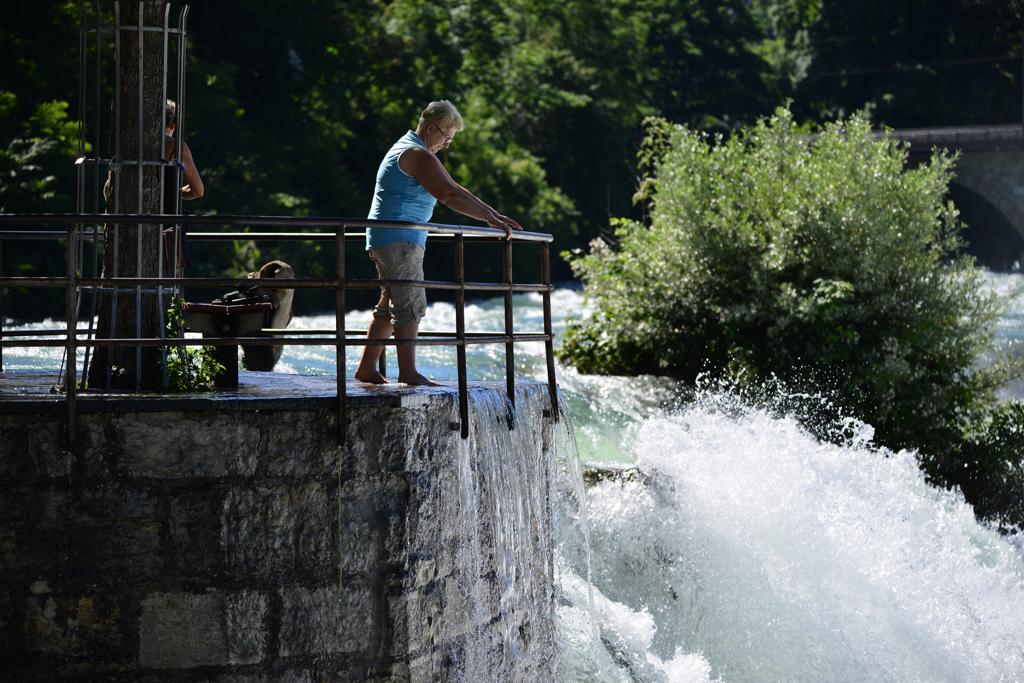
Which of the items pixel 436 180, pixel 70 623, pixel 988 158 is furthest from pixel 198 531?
pixel 988 158

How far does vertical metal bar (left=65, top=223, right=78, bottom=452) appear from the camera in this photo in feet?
13.5

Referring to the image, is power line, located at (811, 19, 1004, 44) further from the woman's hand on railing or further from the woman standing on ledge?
the woman standing on ledge

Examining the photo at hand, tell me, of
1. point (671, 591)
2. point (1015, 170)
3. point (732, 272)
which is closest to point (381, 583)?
point (671, 591)

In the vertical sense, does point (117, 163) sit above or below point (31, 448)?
above

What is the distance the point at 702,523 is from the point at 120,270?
17.2 ft

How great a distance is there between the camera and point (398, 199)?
209 inches

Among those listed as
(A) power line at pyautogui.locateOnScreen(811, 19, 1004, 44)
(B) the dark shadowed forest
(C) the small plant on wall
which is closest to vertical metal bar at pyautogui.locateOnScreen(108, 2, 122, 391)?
(C) the small plant on wall

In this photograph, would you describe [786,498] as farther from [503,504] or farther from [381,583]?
[381,583]

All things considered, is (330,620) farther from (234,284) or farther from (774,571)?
(774,571)

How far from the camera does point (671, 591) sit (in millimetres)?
8180

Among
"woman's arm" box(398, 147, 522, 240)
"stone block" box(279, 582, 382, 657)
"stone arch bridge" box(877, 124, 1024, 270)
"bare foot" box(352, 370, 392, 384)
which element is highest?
"stone arch bridge" box(877, 124, 1024, 270)

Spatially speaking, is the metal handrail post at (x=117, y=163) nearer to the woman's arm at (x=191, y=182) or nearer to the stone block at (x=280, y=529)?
the woman's arm at (x=191, y=182)

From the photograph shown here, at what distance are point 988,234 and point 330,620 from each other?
51065mm

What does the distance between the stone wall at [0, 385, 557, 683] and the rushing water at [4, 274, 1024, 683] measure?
7.89ft
